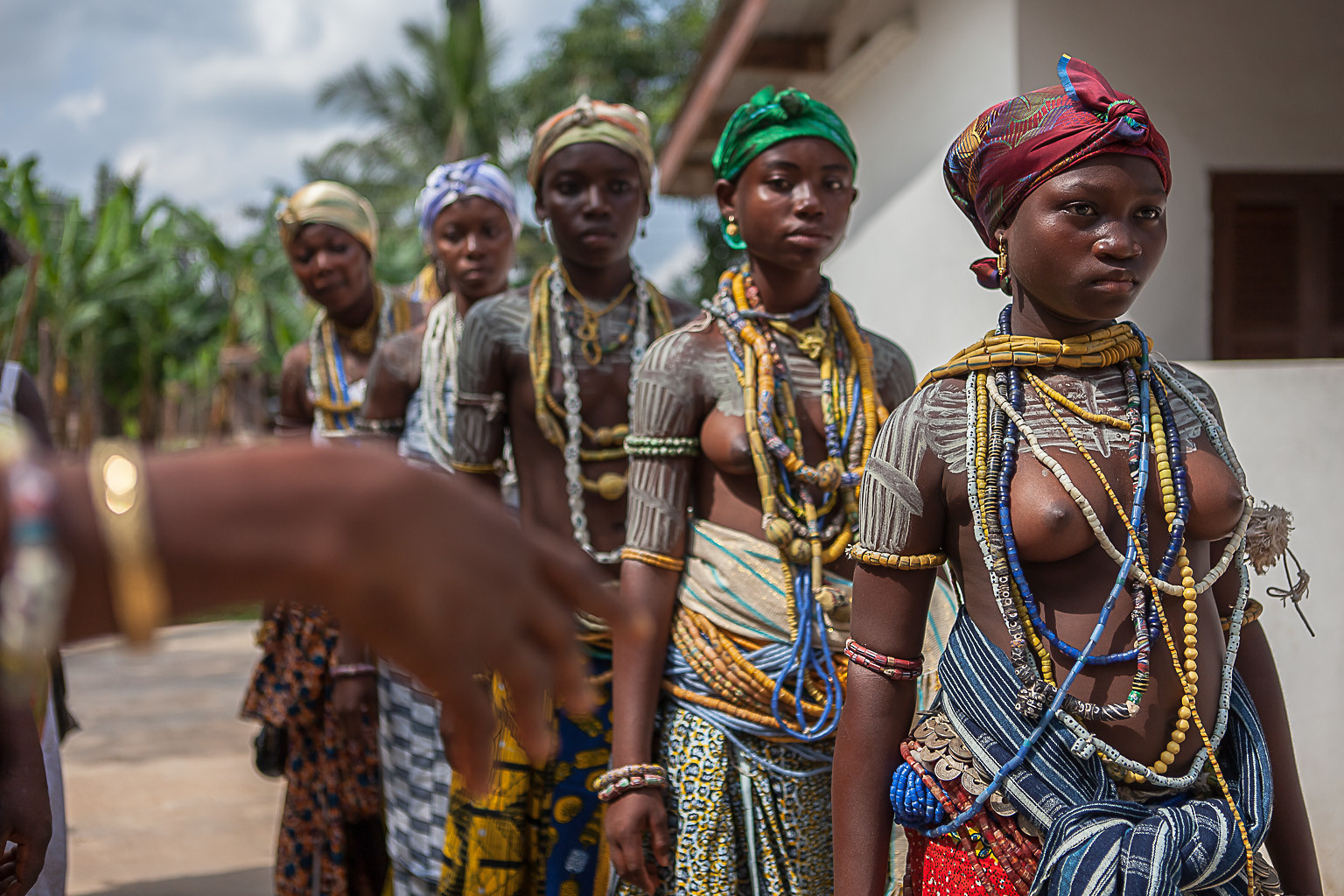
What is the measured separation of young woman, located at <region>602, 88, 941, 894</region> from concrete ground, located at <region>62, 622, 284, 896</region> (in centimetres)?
161

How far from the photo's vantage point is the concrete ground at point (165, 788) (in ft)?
16.0

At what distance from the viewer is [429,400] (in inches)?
153

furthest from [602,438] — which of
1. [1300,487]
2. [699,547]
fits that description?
[1300,487]

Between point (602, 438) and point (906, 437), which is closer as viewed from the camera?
point (906, 437)

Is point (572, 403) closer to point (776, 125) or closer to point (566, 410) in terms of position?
point (566, 410)

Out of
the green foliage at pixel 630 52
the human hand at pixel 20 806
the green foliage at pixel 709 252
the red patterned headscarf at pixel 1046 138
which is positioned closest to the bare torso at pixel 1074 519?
the red patterned headscarf at pixel 1046 138

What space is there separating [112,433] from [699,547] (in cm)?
3657

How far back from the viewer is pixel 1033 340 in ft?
5.91

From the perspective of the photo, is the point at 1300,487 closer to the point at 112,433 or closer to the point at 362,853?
the point at 362,853

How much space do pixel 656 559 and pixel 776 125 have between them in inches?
39.7

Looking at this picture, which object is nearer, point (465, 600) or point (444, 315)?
point (465, 600)

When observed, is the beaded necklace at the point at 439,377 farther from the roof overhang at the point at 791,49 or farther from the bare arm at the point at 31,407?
the roof overhang at the point at 791,49

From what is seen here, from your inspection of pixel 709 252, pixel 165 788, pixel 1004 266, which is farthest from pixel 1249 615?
pixel 709 252

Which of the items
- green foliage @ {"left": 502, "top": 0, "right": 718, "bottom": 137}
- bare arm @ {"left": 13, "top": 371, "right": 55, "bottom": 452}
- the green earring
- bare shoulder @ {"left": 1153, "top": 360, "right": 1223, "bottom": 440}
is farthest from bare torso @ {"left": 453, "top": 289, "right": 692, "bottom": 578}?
green foliage @ {"left": 502, "top": 0, "right": 718, "bottom": 137}
